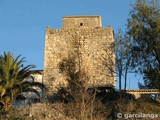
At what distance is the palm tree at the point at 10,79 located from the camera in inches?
909

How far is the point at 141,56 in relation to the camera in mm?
21984

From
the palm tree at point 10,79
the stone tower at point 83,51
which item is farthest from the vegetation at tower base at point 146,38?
the stone tower at point 83,51

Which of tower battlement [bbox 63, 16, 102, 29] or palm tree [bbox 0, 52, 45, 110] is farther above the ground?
tower battlement [bbox 63, 16, 102, 29]

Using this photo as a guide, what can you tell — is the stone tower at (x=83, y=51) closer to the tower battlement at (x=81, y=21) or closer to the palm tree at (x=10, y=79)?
the tower battlement at (x=81, y=21)

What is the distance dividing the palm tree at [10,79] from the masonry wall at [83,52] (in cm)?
1111

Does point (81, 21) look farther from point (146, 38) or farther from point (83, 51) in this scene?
point (146, 38)

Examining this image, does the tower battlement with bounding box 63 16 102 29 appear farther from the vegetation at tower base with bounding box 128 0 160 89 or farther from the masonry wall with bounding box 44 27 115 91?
the vegetation at tower base with bounding box 128 0 160 89

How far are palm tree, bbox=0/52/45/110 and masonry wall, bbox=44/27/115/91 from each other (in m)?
11.1

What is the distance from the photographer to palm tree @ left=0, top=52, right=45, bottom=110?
909 inches

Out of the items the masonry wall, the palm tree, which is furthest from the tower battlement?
the palm tree

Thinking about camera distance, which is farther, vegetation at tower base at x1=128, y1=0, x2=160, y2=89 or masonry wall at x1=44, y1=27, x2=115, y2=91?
masonry wall at x1=44, y1=27, x2=115, y2=91

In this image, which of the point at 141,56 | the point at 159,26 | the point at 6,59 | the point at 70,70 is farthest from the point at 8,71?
the point at 70,70

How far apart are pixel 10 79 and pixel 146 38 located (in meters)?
9.12

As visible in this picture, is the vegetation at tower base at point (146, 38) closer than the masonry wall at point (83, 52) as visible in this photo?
Yes
